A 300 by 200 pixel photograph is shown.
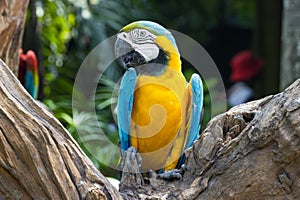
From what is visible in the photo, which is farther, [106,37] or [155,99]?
[106,37]

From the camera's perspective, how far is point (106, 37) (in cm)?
254

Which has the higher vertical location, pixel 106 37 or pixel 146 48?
pixel 146 48

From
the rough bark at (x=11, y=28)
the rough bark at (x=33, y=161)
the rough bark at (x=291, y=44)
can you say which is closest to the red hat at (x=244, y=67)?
the rough bark at (x=291, y=44)

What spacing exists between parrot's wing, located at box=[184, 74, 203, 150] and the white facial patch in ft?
0.36

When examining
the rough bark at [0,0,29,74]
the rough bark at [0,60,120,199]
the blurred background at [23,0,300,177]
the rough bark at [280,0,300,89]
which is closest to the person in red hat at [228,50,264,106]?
the blurred background at [23,0,300,177]

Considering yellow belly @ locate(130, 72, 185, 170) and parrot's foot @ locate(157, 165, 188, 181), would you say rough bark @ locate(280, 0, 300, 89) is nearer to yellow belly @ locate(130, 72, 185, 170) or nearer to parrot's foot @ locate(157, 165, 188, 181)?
yellow belly @ locate(130, 72, 185, 170)

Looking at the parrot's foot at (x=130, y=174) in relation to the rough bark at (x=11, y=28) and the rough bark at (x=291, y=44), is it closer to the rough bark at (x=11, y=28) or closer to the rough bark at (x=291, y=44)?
the rough bark at (x=11, y=28)

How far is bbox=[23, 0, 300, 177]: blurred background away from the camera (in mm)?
2020

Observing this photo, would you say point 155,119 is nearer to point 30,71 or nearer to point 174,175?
point 174,175

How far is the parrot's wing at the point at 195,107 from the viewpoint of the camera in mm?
1062

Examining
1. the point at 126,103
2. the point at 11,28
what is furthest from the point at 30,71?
the point at 126,103

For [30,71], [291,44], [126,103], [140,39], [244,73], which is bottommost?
[244,73]

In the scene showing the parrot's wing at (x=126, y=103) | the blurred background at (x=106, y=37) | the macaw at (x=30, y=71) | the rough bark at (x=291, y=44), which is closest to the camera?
the parrot's wing at (x=126, y=103)

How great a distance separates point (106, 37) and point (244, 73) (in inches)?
43.7
